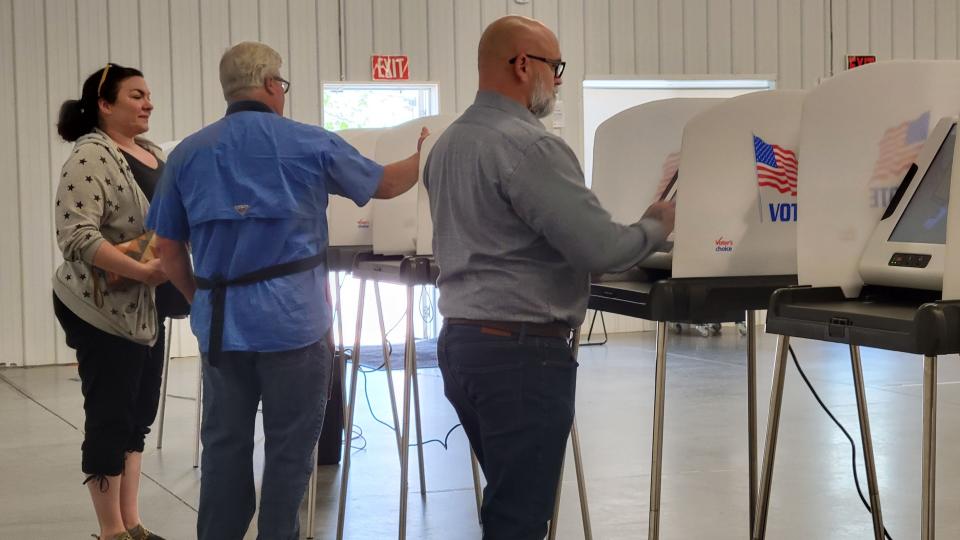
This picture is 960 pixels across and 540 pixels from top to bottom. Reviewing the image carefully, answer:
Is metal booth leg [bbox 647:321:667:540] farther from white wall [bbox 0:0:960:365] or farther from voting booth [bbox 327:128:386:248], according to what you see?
white wall [bbox 0:0:960:365]

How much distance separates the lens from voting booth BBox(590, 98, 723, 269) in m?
2.72

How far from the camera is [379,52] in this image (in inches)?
344

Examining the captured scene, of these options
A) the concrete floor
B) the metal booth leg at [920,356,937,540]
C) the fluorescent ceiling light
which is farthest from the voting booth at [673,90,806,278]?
the fluorescent ceiling light

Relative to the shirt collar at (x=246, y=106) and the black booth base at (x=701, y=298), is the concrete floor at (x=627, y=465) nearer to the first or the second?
the black booth base at (x=701, y=298)

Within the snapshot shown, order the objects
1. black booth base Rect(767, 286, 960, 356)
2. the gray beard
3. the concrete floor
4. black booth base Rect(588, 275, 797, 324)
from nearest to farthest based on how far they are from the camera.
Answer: black booth base Rect(767, 286, 960, 356) → the gray beard → black booth base Rect(588, 275, 797, 324) → the concrete floor

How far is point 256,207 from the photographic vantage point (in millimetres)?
2285

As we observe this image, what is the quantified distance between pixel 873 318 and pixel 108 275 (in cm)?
201

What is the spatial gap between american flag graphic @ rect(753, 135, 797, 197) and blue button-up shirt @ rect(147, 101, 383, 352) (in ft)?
2.89

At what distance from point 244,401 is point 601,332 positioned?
23.4 ft

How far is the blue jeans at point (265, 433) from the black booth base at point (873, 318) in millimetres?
991

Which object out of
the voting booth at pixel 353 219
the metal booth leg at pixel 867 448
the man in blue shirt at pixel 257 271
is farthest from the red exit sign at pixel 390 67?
the metal booth leg at pixel 867 448

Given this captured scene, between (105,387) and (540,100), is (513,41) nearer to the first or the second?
(540,100)

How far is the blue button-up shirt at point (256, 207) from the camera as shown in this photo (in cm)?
229

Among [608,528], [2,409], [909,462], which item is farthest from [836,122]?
[2,409]
